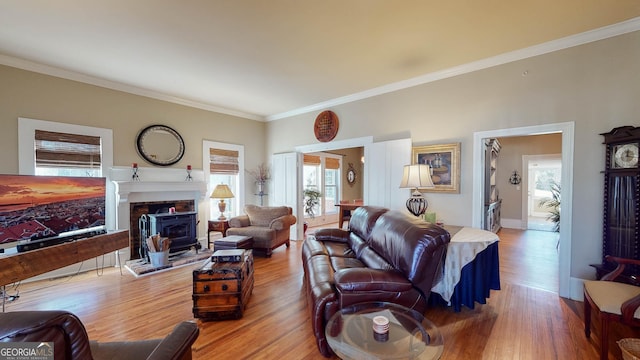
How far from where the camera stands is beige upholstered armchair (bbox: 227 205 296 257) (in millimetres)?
4527

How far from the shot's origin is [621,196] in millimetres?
2559

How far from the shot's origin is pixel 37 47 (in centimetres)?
307

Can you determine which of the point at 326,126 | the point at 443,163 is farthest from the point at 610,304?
the point at 326,126

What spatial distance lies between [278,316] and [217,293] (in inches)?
25.2

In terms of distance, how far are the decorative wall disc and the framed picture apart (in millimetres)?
1760

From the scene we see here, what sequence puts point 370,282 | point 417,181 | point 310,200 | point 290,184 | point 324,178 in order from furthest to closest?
point 324,178 < point 310,200 < point 290,184 < point 417,181 < point 370,282

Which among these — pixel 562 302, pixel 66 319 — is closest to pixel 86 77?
pixel 66 319

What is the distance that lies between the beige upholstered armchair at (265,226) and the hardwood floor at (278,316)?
821mm

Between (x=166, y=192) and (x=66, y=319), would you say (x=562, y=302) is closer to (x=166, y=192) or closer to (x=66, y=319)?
(x=66, y=319)

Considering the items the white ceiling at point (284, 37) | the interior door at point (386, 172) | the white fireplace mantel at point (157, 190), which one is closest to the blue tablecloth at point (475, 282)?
the interior door at point (386, 172)

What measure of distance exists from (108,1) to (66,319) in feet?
8.98

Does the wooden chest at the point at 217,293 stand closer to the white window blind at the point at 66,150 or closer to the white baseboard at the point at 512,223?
the white window blind at the point at 66,150

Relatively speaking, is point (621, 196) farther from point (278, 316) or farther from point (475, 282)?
point (278, 316)

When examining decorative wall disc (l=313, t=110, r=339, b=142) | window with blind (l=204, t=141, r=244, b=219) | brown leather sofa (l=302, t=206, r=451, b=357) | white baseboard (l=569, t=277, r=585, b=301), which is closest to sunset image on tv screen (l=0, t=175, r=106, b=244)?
window with blind (l=204, t=141, r=244, b=219)
